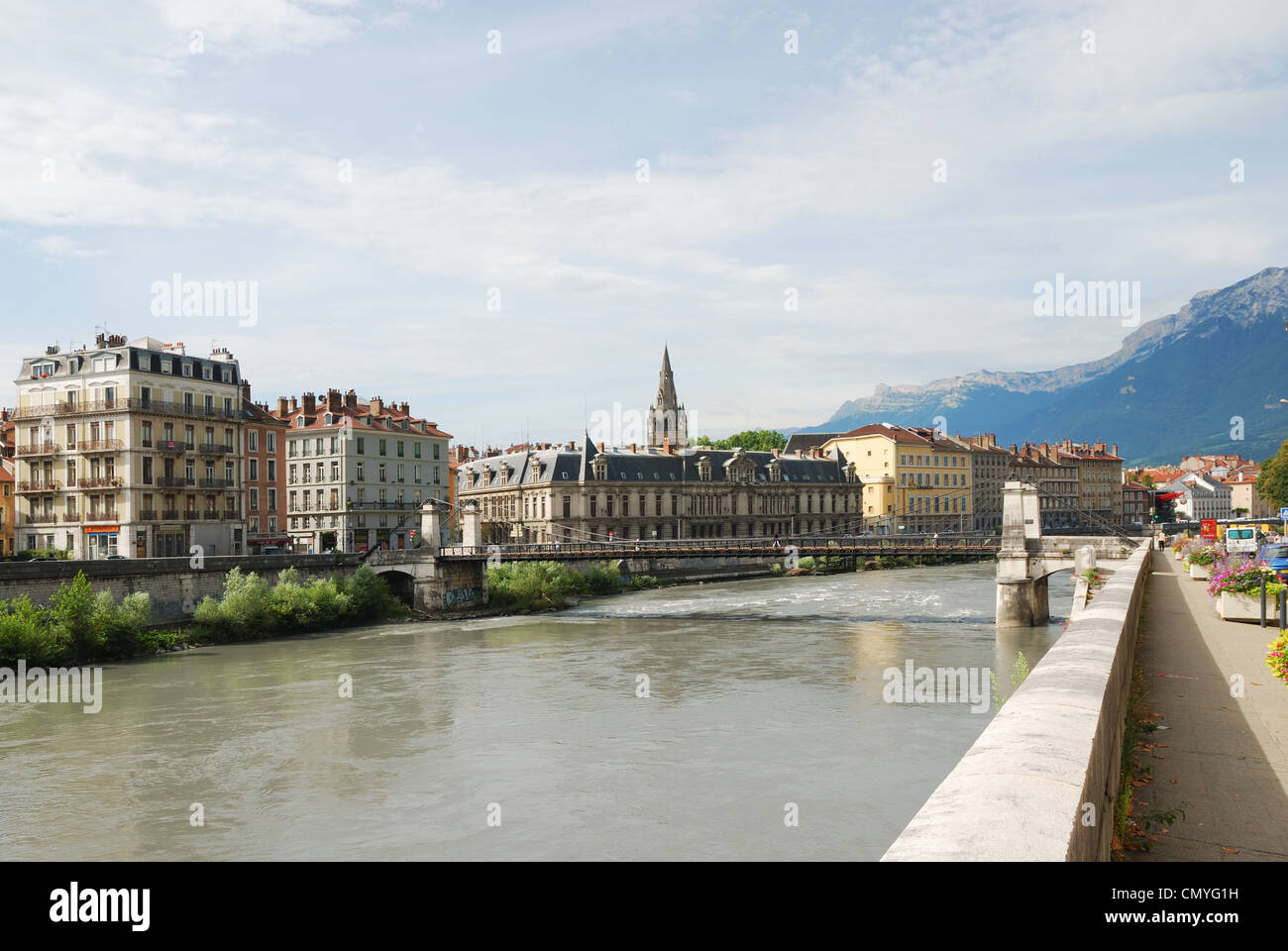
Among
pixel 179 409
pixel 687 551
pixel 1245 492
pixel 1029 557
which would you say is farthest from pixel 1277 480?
pixel 1245 492

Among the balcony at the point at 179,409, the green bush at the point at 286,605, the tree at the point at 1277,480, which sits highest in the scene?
the balcony at the point at 179,409

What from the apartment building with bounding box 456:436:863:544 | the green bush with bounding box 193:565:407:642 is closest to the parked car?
the green bush with bounding box 193:565:407:642

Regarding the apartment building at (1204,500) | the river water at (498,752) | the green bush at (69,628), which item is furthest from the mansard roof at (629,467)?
the apartment building at (1204,500)

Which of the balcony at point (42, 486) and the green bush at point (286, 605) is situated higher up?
the balcony at point (42, 486)

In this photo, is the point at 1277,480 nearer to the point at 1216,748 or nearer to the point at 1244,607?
the point at 1244,607

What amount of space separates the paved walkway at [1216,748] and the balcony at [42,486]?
44.9m

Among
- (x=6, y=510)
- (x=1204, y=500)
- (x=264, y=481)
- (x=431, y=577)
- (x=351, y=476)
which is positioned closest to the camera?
(x=6, y=510)

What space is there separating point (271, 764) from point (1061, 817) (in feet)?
59.2

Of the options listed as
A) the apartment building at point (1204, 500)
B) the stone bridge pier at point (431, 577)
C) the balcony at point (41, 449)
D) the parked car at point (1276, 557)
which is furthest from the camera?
the apartment building at point (1204, 500)

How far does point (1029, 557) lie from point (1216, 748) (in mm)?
34276

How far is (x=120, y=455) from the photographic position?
144 ft

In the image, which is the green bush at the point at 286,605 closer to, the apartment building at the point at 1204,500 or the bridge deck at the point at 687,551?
the bridge deck at the point at 687,551

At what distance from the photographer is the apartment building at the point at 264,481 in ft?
165
